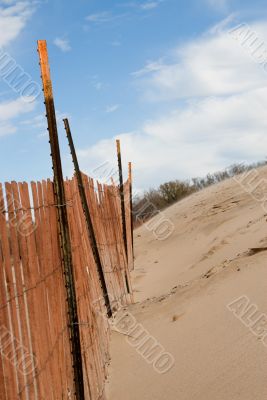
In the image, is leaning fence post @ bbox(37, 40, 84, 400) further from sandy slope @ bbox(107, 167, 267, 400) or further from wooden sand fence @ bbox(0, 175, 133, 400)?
sandy slope @ bbox(107, 167, 267, 400)

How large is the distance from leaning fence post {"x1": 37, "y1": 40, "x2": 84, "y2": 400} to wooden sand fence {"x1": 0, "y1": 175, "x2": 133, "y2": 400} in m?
0.03

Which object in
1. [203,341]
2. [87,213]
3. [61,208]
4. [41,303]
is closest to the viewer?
[41,303]

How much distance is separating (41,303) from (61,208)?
669 mm

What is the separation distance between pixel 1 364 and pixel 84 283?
5.69 feet

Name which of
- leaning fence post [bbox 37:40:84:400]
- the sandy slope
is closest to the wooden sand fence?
leaning fence post [bbox 37:40:84:400]

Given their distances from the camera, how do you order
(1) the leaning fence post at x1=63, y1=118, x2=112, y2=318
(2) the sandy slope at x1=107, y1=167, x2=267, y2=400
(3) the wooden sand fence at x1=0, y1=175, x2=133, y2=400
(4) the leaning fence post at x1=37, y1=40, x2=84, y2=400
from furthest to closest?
(1) the leaning fence post at x1=63, y1=118, x2=112, y2=318, (2) the sandy slope at x1=107, y1=167, x2=267, y2=400, (4) the leaning fence post at x1=37, y1=40, x2=84, y2=400, (3) the wooden sand fence at x1=0, y1=175, x2=133, y2=400

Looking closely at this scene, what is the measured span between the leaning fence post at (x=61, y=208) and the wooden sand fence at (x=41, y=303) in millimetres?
27

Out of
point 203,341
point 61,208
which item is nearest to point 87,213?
point 203,341

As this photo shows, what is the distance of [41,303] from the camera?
9.98 ft

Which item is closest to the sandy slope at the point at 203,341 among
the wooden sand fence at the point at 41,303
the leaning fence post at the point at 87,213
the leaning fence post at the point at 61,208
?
the wooden sand fence at the point at 41,303

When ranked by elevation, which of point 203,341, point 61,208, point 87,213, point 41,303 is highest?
point 87,213

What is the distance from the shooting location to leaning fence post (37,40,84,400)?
3482mm

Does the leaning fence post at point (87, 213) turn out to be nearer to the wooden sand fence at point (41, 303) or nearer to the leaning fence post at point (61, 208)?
the wooden sand fence at point (41, 303)

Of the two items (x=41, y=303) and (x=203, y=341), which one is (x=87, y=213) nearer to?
(x=203, y=341)
